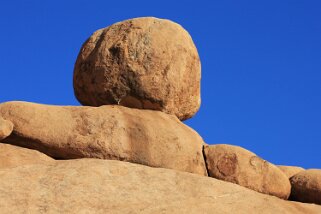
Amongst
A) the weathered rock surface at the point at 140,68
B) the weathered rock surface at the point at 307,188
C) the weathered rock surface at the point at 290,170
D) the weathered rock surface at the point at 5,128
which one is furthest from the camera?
the weathered rock surface at the point at 290,170

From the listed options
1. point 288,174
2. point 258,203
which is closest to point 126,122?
point 258,203

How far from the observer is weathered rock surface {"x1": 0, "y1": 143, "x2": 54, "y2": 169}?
955 cm

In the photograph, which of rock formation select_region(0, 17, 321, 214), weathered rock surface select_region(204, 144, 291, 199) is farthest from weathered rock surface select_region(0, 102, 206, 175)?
weathered rock surface select_region(204, 144, 291, 199)

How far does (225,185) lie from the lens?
9922 mm

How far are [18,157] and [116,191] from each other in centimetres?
192

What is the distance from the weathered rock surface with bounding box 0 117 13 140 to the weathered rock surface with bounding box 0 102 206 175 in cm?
18

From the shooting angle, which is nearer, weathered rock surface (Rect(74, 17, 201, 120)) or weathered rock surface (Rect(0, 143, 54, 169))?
weathered rock surface (Rect(0, 143, 54, 169))

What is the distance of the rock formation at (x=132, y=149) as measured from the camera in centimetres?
877

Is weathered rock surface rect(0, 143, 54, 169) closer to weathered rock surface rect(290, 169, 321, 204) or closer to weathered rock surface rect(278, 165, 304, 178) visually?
weathered rock surface rect(290, 169, 321, 204)

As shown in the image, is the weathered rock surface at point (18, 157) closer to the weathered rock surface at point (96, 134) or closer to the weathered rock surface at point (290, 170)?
the weathered rock surface at point (96, 134)

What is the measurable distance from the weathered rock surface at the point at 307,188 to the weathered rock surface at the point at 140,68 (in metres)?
3.00

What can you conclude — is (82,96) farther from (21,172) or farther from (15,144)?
(21,172)

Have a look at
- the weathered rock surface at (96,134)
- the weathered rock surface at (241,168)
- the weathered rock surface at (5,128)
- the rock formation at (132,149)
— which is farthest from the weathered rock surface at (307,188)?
the weathered rock surface at (5,128)

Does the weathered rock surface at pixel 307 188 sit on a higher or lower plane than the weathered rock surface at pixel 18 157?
lower
